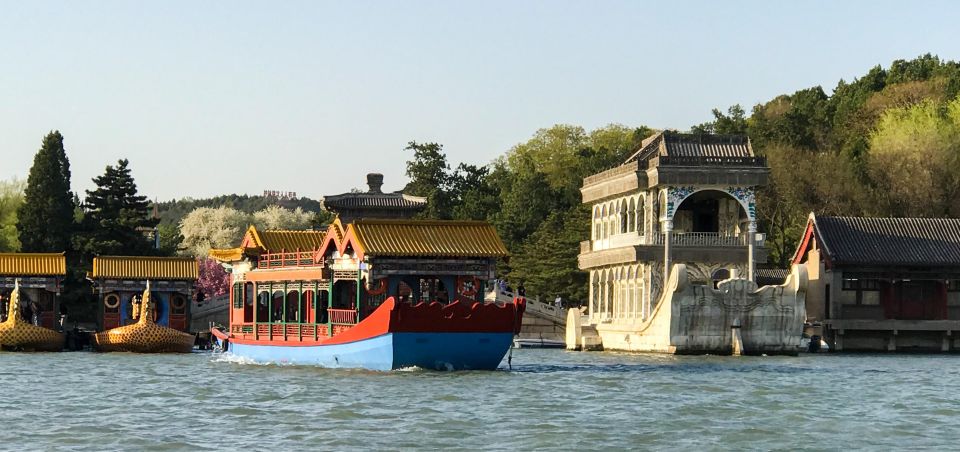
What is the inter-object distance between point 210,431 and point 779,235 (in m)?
59.2

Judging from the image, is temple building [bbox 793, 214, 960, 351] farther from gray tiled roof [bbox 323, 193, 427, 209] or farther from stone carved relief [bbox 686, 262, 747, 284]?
gray tiled roof [bbox 323, 193, 427, 209]

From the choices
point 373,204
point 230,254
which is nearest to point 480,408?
point 230,254

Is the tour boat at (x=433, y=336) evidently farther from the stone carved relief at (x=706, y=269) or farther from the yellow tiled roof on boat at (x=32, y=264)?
the yellow tiled roof on boat at (x=32, y=264)

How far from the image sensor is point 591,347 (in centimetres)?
6862

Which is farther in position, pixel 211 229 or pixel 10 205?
pixel 211 229

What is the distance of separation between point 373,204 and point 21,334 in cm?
2414

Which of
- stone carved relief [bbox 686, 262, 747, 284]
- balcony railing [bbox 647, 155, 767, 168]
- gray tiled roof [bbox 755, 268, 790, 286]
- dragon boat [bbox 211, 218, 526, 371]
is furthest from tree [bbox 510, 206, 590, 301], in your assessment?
dragon boat [bbox 211, 218, 526, 371]

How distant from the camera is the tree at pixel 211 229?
12988cm

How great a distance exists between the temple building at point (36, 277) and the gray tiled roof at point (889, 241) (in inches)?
1102

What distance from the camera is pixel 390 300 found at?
138ft

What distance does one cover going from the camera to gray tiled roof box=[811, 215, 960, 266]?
222ft

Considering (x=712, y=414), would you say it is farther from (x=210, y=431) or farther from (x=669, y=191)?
(x=669, y=191)

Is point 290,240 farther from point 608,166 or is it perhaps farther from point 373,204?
point 608,166

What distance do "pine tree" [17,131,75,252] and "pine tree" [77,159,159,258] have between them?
1.06m
